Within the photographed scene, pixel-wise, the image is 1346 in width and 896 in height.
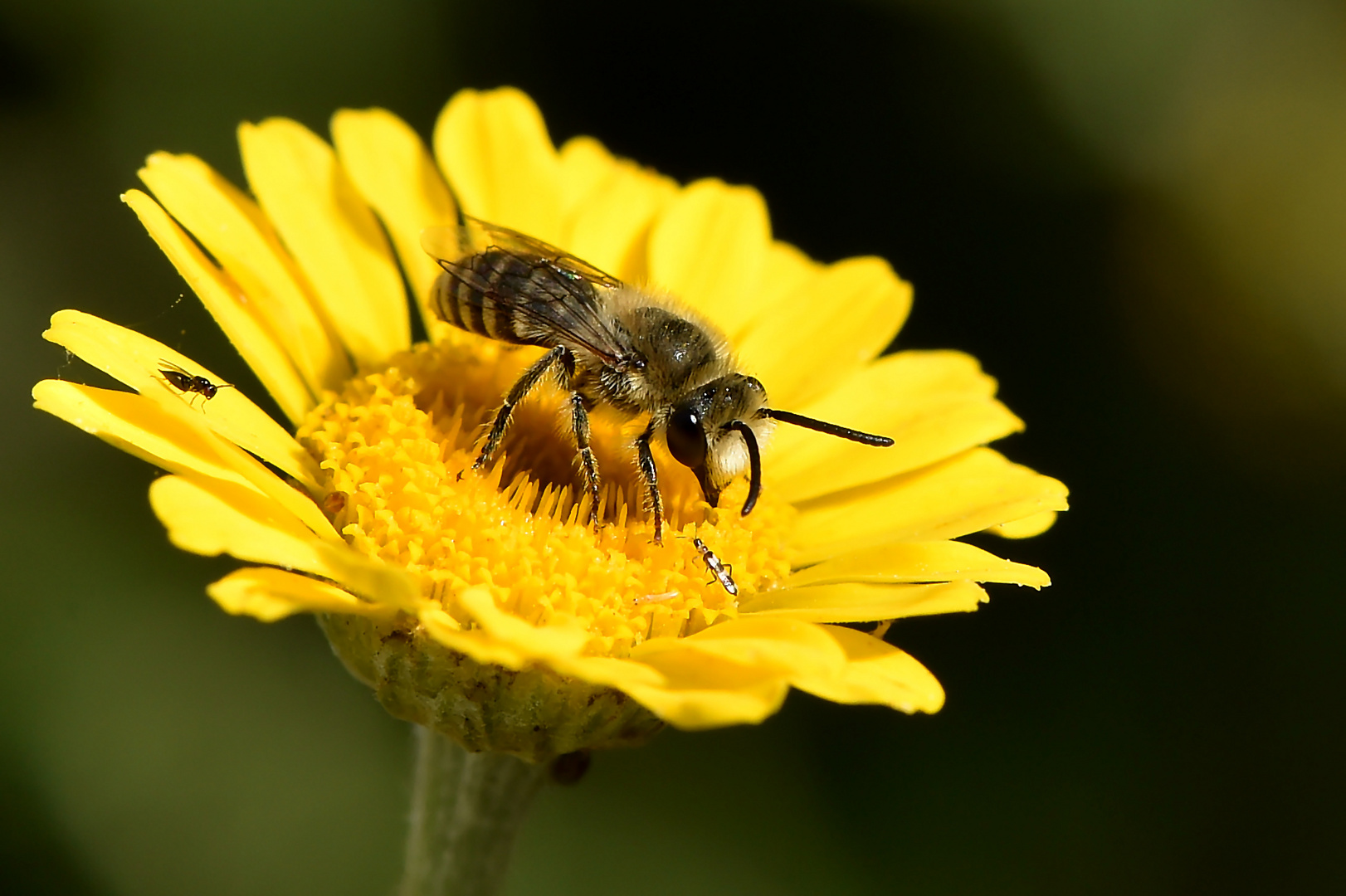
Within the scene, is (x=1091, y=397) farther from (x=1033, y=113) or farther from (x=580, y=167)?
(x=580, y=167)

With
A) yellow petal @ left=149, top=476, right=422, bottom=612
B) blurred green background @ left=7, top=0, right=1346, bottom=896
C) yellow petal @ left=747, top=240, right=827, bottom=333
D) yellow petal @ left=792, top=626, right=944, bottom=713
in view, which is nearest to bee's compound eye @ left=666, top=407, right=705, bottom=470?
yellow petal @ left=792, top=626, right=944, bottom=713

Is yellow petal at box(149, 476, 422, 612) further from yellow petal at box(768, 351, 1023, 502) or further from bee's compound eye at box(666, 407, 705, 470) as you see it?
yellow petal at box(768, 351, 1023, 502)

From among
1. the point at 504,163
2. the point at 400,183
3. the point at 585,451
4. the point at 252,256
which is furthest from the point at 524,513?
the point at 504,163

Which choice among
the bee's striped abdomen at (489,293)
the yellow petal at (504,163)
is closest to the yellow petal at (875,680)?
the bee's striped abdomen at (489,293)

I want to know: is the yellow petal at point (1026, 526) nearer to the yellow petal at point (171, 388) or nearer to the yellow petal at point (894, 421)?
the yellow petal at point (894, 421)

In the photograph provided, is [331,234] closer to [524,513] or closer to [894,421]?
[524,513]

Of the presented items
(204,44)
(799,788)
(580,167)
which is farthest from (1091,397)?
(204,44)
